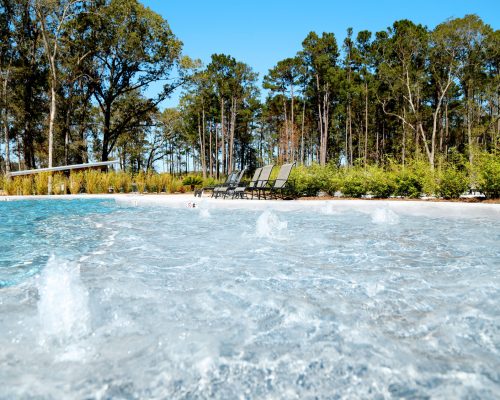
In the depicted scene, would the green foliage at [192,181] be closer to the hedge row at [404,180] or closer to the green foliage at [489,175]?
the hedge row at [404,180]

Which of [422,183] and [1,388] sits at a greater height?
[422,183]

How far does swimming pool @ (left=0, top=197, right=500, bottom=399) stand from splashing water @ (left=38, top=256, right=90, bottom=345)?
0.01 m

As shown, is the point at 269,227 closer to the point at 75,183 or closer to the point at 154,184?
the point at 75,183

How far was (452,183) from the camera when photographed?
9.69 metres

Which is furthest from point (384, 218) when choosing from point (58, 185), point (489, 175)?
point (58, 185)

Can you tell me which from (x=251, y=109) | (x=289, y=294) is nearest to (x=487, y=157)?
(x=289, y=294)

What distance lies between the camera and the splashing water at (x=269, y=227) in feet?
18.0

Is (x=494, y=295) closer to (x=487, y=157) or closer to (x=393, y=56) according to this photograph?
(x=487, y=157)

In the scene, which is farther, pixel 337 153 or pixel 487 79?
pixel 337 153

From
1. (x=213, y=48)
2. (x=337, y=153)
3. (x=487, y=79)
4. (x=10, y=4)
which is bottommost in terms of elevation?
(x=337, y=153)

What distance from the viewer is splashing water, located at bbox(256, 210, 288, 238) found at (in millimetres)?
5484

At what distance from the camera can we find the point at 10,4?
1912 centimetres

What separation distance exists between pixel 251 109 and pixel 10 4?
23420 millimetres

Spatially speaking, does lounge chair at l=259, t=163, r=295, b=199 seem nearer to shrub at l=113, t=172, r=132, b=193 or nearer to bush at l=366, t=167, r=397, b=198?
bush at l=366, t=167, r=397, b=198
